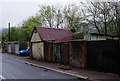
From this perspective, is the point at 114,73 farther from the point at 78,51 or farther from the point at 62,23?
the point at 62,23

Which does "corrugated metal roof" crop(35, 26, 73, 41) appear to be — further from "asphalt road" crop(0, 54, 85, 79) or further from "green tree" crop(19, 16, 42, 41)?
"green tree" crop(19, 16, 42, 41)

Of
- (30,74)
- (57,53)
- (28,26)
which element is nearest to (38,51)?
(57,53)

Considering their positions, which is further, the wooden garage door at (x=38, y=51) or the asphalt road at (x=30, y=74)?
the wooden garage door at (x=38, y=51)

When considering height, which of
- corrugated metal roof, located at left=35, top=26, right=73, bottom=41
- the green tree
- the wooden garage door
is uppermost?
the green tree

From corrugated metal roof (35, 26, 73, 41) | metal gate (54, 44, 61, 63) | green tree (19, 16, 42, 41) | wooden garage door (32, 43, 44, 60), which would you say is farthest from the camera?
green tree (19, 16, 42, 41)

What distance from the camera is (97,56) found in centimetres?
959

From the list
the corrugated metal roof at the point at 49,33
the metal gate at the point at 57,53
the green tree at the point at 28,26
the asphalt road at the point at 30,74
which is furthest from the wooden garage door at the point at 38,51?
the green tree at the point at 28,26

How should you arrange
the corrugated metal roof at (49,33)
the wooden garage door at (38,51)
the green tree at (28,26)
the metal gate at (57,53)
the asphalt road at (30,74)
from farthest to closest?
1. the green tree at (28,26)
2. the corrugated metal roof at (49,33)
3. the wooden garage door at (38,51)
4. the metal gate at (57,53)
5. the asphalt road at (30,74)

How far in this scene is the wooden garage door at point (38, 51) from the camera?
54.2 feet

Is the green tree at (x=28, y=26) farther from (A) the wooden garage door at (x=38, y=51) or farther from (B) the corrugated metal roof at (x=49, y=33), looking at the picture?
(A) the wooden garage door at (x=38, y=51)

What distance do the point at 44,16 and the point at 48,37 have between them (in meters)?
21.1

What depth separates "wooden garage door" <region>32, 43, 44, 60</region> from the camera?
16.5 metres

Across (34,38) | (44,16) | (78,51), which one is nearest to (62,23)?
(44,16)

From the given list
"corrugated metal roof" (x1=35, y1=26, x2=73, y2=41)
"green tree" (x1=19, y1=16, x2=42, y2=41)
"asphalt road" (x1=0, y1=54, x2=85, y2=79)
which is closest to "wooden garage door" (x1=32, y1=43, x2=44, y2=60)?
"corrugated metal roof" (x1=35, y1=26, x2=73, y2=41)
